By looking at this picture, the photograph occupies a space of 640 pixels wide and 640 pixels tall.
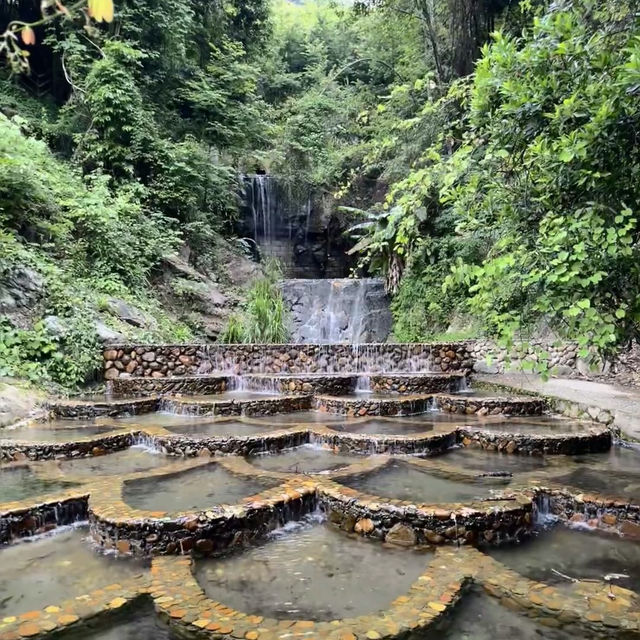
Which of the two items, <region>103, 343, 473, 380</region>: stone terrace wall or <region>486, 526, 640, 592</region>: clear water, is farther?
<region>103, 343, 473, 380</region>: stone terrace wall

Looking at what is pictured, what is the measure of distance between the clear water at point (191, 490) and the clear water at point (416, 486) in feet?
2.85

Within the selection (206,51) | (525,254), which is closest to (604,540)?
(525,254)

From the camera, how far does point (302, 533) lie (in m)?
3.87

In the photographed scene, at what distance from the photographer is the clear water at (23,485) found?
435 cm

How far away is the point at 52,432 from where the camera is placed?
6434 mm

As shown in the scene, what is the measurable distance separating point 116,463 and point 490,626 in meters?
4.10

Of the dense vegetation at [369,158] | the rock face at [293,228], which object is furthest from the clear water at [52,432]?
the rock face at [293,228]

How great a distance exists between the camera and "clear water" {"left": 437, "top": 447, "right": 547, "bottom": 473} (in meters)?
5.23

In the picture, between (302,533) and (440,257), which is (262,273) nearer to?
(440,257)

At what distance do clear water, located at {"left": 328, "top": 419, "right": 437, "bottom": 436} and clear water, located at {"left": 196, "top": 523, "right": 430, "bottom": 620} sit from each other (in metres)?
2.67

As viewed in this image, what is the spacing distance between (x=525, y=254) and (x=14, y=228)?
32.0 ft

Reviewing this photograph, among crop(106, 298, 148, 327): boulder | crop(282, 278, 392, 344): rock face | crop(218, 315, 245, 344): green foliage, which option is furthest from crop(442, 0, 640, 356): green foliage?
crop(282, 278, 392, 344): rock face

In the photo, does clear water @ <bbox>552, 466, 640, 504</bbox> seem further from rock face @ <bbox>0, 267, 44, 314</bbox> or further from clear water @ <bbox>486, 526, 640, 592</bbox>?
rock face @ <bbox>0, 267, 44, 314</bbox>

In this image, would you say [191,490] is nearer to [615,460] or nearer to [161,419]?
[161,419]
